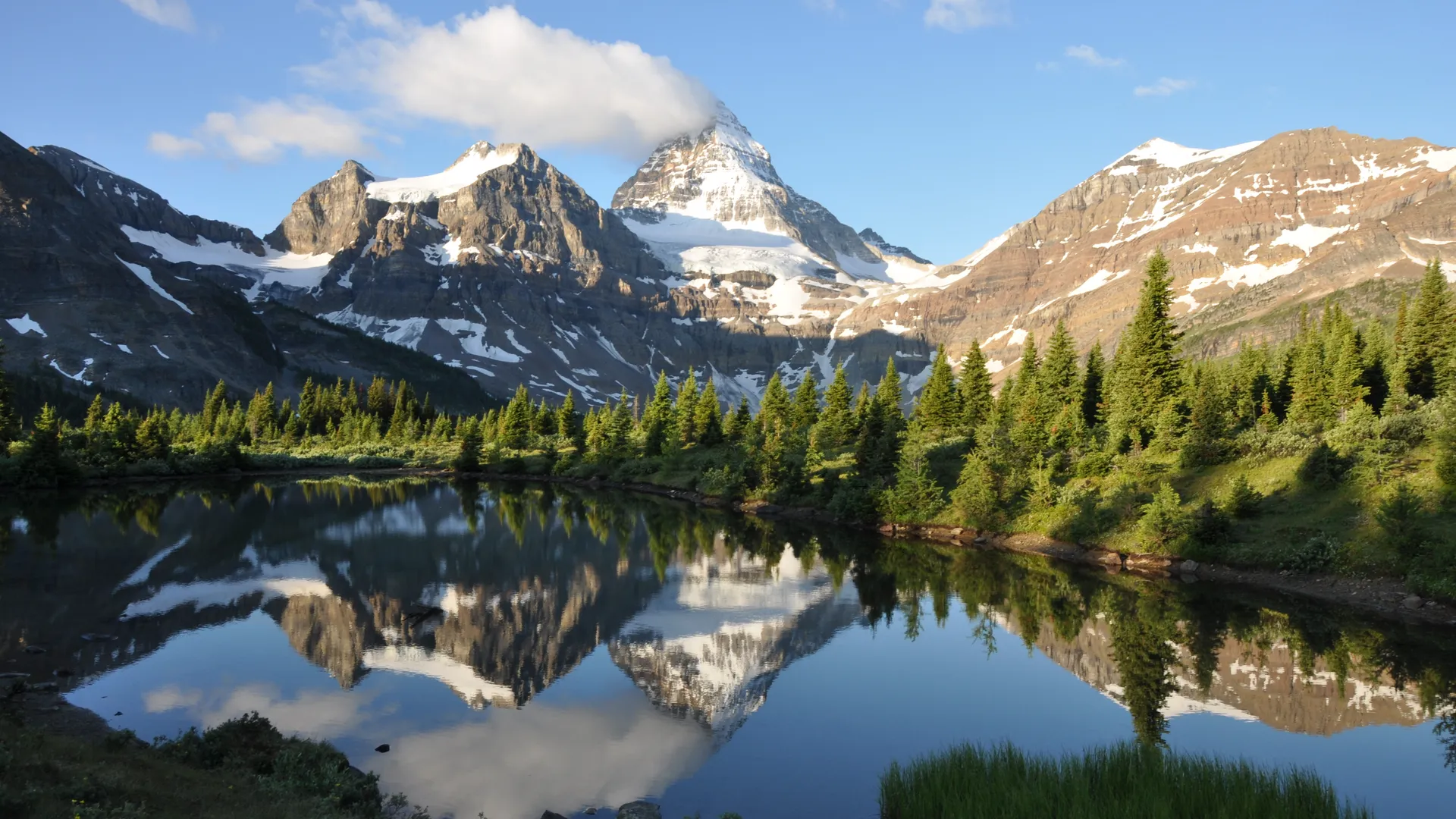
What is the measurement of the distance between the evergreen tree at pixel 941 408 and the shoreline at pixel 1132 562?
1600cm

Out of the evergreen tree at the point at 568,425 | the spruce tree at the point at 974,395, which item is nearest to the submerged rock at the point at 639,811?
the spruce tree at the point at 974,395

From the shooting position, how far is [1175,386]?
5809 cm

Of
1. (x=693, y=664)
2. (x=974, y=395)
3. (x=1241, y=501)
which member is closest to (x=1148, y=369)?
(x=1241, y=501)

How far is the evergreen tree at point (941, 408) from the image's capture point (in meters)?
76.4

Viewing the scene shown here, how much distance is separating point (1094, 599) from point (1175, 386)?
26591mm

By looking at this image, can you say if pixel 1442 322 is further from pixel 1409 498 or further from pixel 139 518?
pixel 139 518

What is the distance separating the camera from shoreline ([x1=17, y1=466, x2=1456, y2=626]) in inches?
1318

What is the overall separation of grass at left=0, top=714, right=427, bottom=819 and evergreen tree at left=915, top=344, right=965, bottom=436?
6465cm

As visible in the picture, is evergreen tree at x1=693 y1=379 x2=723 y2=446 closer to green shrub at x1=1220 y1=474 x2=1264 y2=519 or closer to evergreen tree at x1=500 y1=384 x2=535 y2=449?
evergreen tree at x1=500 y1=384 x2=535 y2=449

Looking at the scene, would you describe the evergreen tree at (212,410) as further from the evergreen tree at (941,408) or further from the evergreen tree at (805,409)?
the evergreen tree at (941,408)

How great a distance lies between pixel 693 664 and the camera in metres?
29.1

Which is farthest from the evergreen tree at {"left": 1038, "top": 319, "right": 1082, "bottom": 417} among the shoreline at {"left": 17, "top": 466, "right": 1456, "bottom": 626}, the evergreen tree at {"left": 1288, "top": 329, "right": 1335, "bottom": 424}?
the shoreline at {"left": 17, "top": 466, "right": 1456, "bottom": 626}

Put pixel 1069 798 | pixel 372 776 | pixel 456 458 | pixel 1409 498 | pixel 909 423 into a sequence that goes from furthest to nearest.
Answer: pixel 456 458, pixel 909 423, pixel 1409 498, pixel 372 776, pixel 1069 798

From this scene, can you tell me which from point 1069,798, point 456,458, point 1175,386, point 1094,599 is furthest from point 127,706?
point 456,458
